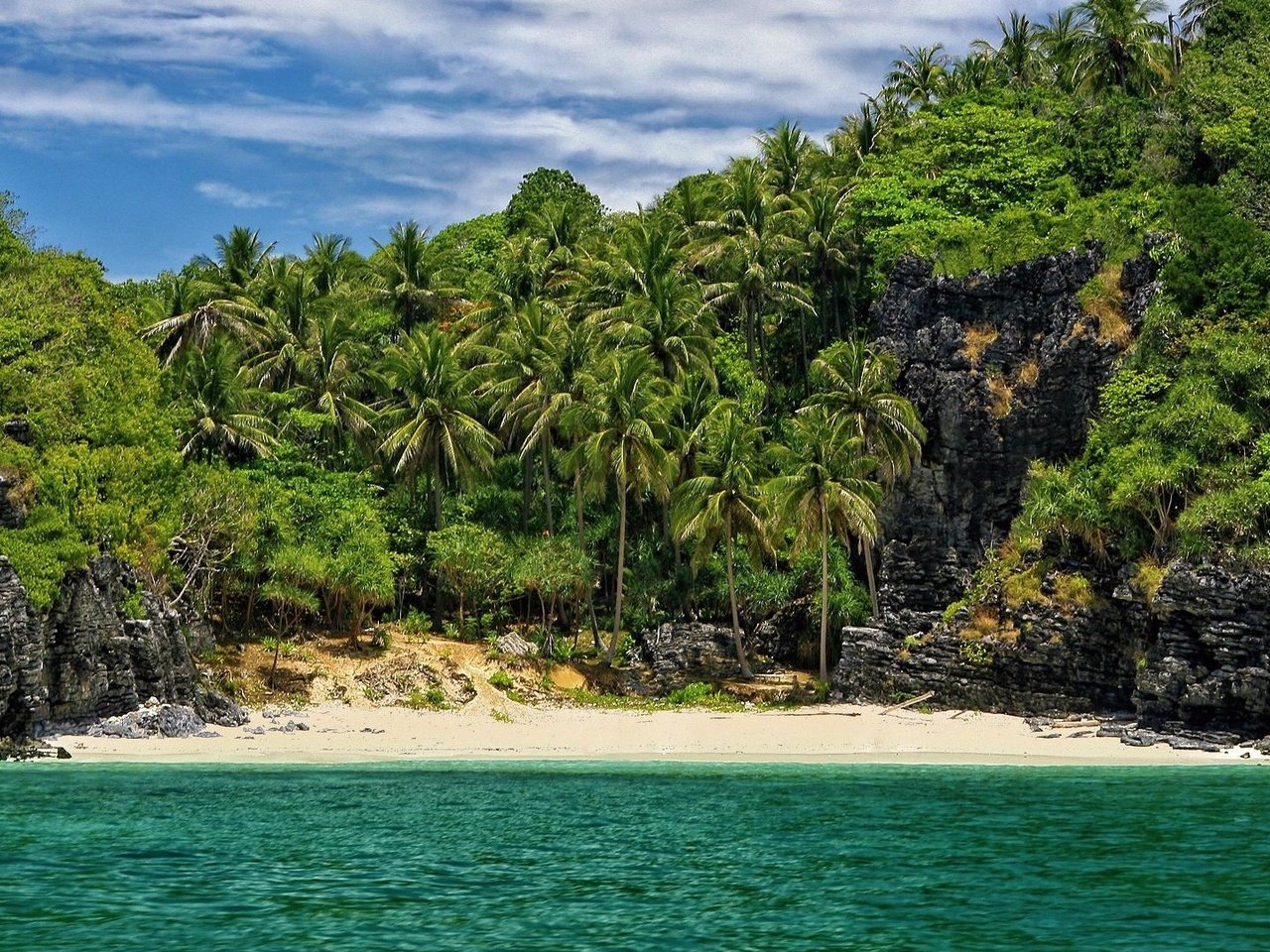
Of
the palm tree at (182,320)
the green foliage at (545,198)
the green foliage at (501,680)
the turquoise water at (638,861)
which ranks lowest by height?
the turquoise water at (638,861)

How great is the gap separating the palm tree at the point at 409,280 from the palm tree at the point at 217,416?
40.3 ft

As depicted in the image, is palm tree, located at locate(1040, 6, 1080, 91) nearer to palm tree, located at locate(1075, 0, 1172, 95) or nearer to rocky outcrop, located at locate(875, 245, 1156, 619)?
palm tree, located at locate(1075, 0, 1172, 95)

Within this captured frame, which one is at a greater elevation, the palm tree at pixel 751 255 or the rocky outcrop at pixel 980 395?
the palm tree at pixel 751 255

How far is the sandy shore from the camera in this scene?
1314 inches

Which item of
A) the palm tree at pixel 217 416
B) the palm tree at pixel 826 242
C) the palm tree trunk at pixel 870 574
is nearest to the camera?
the palm tree trunk at pixel 870 574

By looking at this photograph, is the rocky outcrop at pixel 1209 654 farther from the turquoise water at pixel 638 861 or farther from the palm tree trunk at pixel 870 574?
the palm tree trunk at pixel 870 574

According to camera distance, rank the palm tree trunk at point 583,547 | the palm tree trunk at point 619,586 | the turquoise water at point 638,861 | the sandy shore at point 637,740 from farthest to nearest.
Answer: the palm tree trunk at point 583,547 < the palm tree trunk at point 619,586 < the sandy shore at point 637,740 < the turquoise water at point 638,861

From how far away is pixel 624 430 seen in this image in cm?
4572

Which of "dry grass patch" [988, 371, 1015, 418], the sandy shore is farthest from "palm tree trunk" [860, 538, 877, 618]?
"dry grass patch" [988, 371, 1015, 418]

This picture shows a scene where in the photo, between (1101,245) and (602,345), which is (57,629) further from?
(1101,245)

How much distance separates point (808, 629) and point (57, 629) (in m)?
26.0

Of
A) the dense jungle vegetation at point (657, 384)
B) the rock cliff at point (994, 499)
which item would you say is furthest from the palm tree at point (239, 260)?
the rock cliff at point (994, 499)

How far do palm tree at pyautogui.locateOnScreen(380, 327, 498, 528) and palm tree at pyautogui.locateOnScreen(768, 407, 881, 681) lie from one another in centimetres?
1316

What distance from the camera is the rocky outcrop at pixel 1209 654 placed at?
32.6 metres
